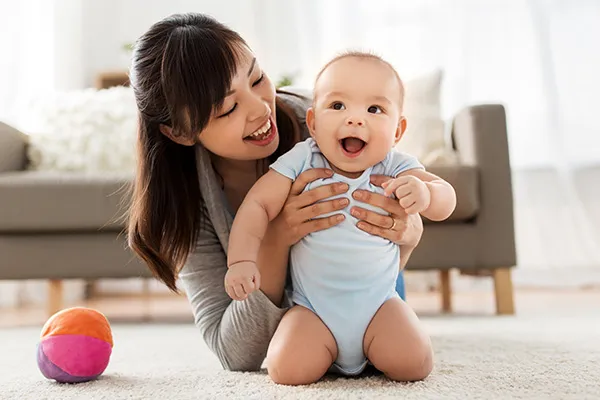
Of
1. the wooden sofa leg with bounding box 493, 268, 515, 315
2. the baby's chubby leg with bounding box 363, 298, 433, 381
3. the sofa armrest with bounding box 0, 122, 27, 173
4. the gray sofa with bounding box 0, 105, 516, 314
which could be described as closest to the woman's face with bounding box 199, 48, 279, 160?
the baby's chubby leg with bounding box 363, 298, 433, 381

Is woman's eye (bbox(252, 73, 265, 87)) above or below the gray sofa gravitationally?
above

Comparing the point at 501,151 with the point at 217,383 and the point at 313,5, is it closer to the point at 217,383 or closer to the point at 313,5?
the point at 217,383

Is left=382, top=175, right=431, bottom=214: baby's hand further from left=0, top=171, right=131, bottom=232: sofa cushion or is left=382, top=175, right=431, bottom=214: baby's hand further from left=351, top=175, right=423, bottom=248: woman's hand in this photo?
left=0, top=171, right=131, bottom=232: sofa cushion

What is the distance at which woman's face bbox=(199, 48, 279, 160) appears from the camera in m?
1.12

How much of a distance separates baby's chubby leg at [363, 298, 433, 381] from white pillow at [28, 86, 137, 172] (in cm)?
157

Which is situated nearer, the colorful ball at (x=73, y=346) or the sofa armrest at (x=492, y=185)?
the colorful ball at (x=73, y=346)

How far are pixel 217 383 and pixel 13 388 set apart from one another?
0.31 metres

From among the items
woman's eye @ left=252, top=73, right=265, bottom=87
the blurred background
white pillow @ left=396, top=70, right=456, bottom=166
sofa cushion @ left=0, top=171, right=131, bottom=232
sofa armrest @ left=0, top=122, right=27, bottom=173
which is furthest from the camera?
the blurred background

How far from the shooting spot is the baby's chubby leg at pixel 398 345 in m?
1.01

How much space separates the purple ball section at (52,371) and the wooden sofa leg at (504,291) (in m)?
1.43

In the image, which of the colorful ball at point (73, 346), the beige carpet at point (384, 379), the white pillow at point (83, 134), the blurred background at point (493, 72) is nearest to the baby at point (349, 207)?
the beige carpet at point (384, 379)

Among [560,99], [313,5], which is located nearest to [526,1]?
[560,99]

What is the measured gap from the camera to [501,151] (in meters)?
2.18

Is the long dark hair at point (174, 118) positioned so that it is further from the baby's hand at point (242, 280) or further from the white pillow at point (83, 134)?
the white pillow at point (83, 134)
